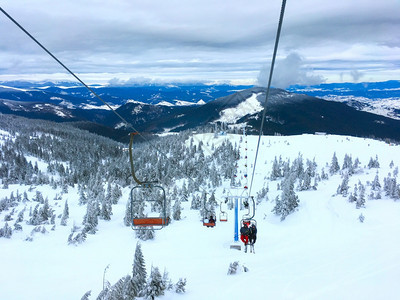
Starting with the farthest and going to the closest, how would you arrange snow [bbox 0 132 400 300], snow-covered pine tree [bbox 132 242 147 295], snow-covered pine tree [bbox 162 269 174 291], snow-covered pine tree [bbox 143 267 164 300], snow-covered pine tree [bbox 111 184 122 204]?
1. snow-covered pine tree [bbox 111 184 122 204]
2. snow-covered pine tree [bbox 162 269 174 291]
3. snow-covered pine tree [bbox 132 242 147 295]
4. snow [bbox 0 132 400 300]
5. snow-covered pine tree [bbox 143 267 164 300]

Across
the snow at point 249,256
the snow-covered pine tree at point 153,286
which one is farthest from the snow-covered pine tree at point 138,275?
the snow at point 249,256

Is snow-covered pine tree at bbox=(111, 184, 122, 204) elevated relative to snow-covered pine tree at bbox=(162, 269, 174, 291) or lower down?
lower down

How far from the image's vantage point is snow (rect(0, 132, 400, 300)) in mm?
18406

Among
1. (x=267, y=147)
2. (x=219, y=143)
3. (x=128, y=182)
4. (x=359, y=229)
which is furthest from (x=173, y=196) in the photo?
(x=267, y=147)

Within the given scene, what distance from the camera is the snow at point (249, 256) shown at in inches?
725

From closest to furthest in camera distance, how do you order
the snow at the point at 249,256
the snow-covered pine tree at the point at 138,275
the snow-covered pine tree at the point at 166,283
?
1. the snow at the point at 249,256
2. the snow-covered pine tree at the point at 138,275
3. the snow-covered pine tree at the point at 166,283

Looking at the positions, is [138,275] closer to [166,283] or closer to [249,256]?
[166,283]

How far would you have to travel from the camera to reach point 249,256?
87.2 feet

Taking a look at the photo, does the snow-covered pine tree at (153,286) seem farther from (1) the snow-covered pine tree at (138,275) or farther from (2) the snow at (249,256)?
(2) the snow at (249,256)

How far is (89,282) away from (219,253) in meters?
13.3

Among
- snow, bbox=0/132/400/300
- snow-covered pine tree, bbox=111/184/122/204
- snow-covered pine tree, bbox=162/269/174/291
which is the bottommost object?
snow-covered pine tree, bbox=111/184/122/204

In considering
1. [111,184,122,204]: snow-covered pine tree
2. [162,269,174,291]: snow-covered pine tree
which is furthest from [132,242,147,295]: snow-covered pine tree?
[111,184,122,204]: snow-covered pine tree

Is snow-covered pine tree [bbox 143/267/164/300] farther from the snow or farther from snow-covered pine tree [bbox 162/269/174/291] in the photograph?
the snow

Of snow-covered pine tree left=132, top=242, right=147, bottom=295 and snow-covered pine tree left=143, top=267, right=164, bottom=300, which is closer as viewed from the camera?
snow-covered pine tree left=143, top=267, right=164, bottom=300
